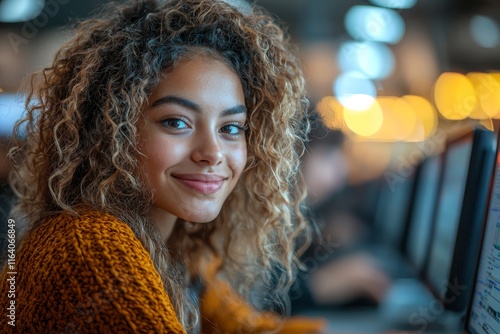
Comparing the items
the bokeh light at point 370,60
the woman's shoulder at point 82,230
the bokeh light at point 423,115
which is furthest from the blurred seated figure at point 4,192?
the bokeh light at point 423,115

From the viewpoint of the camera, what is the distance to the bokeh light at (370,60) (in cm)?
388

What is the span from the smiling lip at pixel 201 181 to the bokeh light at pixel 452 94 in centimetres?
297

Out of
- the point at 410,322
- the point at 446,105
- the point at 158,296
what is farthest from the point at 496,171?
the point at 446,105

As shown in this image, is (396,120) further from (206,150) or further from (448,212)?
(206,150)

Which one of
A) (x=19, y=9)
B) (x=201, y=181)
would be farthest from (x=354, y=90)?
(x=201, y=181)

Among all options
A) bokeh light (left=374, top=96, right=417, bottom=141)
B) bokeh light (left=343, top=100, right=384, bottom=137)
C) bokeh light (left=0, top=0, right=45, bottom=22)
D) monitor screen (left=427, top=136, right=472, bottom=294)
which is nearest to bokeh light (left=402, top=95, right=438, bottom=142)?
bokeh light (left=374, top=96, right=417, bottom=141)

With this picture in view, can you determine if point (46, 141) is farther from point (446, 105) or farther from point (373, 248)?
point (446, 105)

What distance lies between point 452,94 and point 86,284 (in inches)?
145

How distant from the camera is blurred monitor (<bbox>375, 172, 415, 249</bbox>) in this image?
181 centimetres

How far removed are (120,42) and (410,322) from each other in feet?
4.13

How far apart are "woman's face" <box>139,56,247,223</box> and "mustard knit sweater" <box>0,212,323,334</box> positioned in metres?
0.16

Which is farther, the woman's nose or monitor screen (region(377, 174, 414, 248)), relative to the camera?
monitor screen (region(377, 174, 414, 248))

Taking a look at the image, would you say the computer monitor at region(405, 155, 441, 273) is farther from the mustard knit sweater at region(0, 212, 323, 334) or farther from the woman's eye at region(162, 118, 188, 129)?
the mustard knit sweater at region(0, 212, 323, 334)

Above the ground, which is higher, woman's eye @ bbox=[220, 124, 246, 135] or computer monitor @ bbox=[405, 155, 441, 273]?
woman's eye @ bbox=[220, 124, 246, 135]
